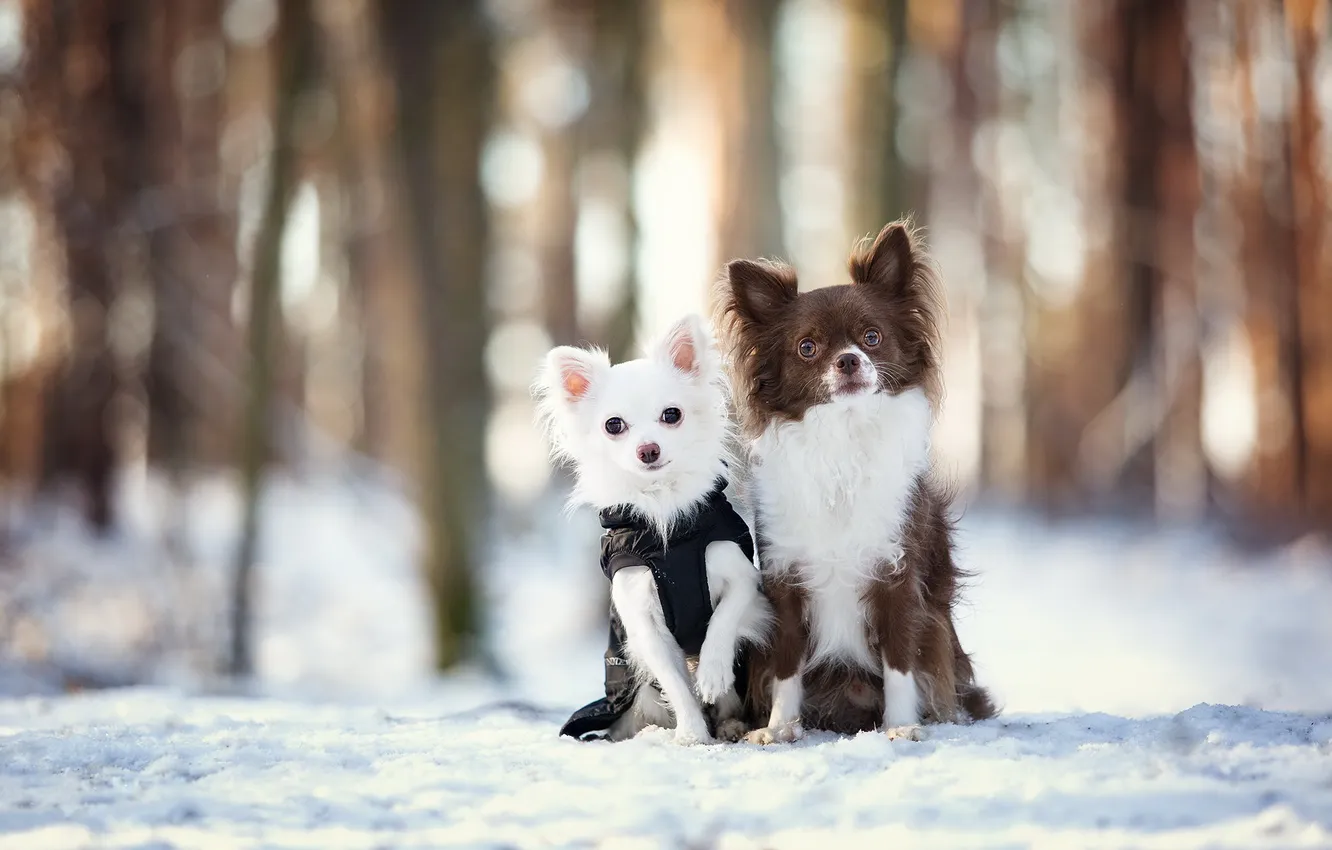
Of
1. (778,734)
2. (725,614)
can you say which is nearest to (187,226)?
(725,614)

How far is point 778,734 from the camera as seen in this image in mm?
3543

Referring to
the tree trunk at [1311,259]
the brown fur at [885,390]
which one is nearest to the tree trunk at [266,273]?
the brown fur at [885,390]

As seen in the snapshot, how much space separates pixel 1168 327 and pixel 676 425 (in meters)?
13.9

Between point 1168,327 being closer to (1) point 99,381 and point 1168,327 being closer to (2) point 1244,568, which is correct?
(2) point 1244,568

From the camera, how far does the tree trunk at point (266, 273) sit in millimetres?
8859

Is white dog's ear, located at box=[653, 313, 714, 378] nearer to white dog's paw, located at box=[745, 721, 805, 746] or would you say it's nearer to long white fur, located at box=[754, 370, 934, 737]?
long white fur, located at box=[754, 370, 934, 737]

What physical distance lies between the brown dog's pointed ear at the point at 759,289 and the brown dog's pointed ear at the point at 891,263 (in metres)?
0.27

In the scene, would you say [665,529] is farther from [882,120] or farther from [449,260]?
[882,120]

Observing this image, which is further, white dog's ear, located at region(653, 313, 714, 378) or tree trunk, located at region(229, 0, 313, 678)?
tree trunk, located at region(229, 0, 313, 678)

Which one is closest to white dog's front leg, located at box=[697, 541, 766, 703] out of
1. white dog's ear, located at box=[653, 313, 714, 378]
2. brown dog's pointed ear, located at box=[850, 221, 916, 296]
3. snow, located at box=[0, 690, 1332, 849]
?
snow, located at box=[0, 690, 1332, 849]

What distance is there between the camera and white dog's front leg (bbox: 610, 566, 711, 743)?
3621 millimetres

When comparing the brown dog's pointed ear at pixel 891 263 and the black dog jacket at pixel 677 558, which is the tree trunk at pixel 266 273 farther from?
the brown dog's pointed ear at pixel 891 263

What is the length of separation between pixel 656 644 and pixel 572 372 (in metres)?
1.03

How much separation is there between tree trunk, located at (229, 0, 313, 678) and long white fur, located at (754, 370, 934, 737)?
258 inches
